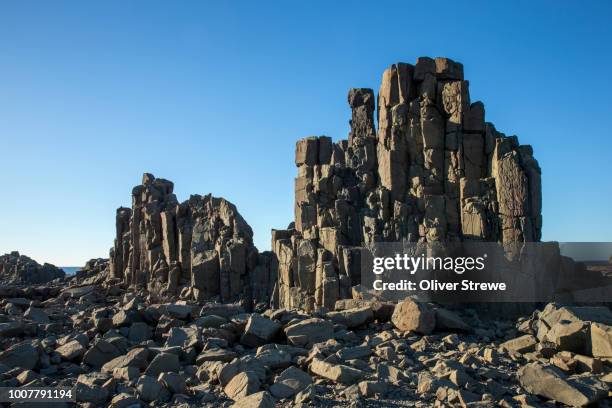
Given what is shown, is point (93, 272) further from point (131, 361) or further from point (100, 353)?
point (131, 361)

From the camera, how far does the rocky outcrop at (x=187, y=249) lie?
45156 millimetres

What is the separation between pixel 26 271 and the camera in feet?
248

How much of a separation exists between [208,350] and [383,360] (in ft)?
14.9

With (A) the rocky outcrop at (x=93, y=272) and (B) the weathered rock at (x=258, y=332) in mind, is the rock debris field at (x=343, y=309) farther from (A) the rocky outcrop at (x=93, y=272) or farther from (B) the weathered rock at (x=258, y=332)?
(A) the rocky outcrop at (x=93, y=272)

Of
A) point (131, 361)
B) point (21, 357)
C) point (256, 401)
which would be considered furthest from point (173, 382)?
point (21, 357)

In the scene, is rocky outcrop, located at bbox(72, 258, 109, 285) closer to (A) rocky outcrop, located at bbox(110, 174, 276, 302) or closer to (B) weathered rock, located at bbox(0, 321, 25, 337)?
(A) rocky outcrop, located at bbox(110, 174, 276, 302)

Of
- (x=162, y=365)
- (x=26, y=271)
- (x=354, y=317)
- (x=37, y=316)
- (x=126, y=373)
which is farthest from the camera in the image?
(x=26, y=271)

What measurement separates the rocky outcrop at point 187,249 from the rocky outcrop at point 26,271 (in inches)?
720

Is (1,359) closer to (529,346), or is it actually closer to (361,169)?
(529,346)

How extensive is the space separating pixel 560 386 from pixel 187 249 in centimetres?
4546

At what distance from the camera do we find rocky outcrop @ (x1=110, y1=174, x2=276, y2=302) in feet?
148

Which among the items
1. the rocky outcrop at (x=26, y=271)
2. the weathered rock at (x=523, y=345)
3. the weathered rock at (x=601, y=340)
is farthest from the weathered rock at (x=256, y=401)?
the rocky outcrop at (x=26, y=271)

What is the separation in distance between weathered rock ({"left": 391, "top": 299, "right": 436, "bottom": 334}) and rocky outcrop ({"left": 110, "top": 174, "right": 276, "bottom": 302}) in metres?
28.1

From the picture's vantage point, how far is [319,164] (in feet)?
125
